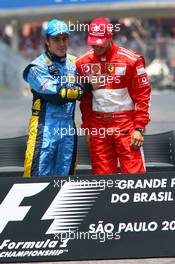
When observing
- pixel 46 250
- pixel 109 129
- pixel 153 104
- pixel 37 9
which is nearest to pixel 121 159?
pixel 109 129

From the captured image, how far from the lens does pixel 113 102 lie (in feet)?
18.0

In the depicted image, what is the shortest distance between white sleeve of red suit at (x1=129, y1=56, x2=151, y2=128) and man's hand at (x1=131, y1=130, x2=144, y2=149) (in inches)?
2.3

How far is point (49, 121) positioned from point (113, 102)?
0.51 metres

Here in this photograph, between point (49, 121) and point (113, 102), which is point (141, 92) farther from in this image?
point (49, 121)

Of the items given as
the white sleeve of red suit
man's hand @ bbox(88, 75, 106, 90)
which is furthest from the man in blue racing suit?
the white sleeve of red suit

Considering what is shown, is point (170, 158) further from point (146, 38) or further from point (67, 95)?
point (146, 38)

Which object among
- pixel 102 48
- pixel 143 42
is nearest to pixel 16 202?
pixel 102 48

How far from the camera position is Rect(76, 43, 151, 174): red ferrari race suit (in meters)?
5.42

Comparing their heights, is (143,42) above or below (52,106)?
below

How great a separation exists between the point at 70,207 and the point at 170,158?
1.40 meters

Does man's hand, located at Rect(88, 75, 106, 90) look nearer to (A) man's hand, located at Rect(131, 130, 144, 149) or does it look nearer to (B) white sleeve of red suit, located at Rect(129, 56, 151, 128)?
(B) white sleeve of red suit, located at Rect(129, 56, 151, 128)

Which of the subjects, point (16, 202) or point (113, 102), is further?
point (113, 102)

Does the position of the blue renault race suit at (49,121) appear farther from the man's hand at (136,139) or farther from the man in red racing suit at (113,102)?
the man's hand at (136,139)

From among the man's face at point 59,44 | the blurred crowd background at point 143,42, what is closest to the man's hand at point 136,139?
the man's face at point 59,44
